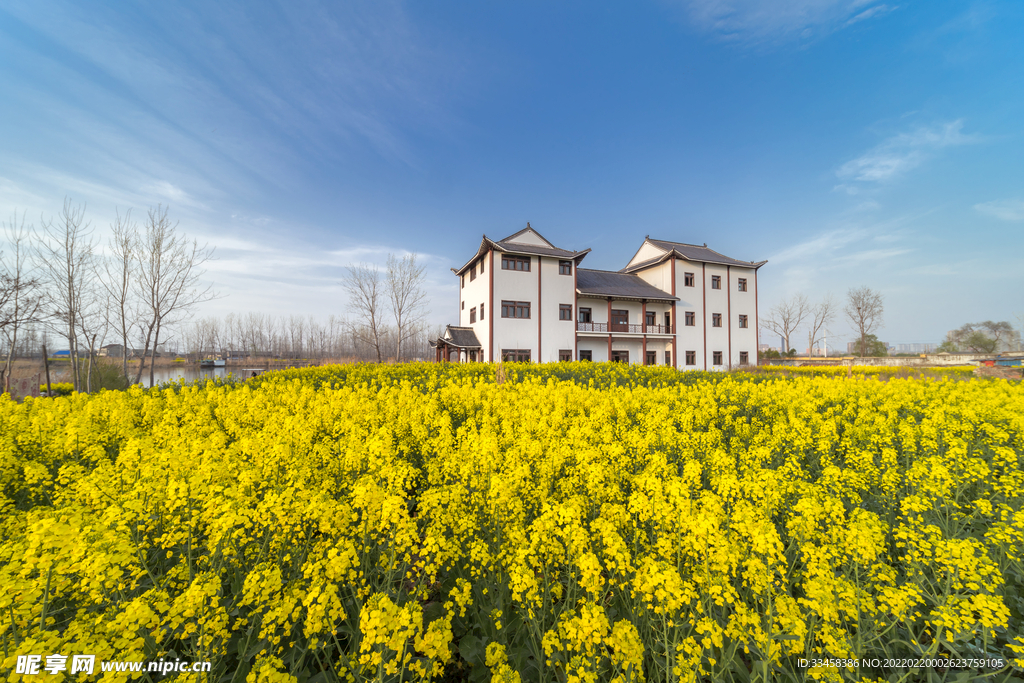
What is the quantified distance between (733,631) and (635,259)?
35.8 meters

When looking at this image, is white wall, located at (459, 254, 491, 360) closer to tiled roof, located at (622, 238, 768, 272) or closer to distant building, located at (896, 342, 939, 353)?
tiled roof, located at (622, 238, 768, 272)

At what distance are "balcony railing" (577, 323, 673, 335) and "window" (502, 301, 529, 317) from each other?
14.7ft

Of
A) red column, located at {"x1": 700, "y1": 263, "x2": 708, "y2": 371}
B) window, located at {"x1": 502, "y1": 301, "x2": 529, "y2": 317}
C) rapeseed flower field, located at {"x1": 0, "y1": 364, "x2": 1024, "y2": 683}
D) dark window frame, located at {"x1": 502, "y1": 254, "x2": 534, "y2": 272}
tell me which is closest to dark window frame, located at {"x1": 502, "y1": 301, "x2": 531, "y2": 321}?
window, located at {"x1": 502, "y1": 301, "x2": 529, "y2": 317}

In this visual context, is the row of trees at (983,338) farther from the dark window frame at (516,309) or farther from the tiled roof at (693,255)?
the dark window frame at (516,309)

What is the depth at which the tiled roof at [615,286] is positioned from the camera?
27.1 metres

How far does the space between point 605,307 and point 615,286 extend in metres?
2.07

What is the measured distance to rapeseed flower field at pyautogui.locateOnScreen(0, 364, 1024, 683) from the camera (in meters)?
1.54

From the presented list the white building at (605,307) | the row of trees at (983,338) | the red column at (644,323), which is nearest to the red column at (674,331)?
the white building at (605,307)

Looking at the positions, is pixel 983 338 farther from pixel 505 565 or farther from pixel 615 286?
pixel 505 565

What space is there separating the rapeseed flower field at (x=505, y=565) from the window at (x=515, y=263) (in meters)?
21.1

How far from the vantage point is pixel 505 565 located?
220cm

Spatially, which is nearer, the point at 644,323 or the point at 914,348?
the point at 644,323

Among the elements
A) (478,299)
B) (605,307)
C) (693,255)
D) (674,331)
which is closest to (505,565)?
(478,299)

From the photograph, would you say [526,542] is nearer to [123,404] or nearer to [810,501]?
[810,501]
